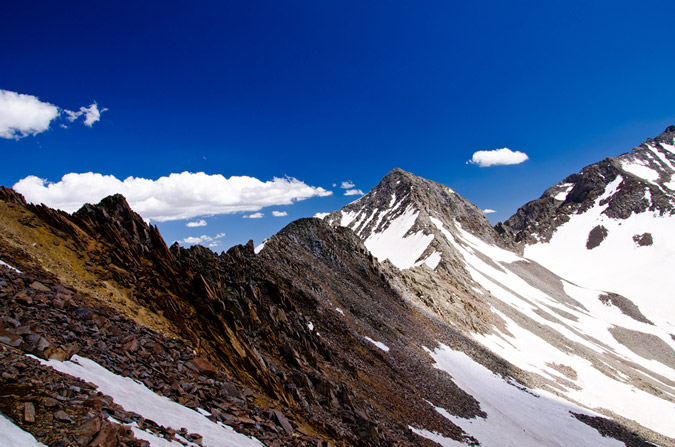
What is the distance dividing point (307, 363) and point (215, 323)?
7.06 meters

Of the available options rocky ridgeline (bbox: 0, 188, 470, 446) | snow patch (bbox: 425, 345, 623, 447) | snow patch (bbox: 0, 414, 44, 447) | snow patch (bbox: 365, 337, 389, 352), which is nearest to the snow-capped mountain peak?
snow patch (bbox: 425, 345, 623, 447)

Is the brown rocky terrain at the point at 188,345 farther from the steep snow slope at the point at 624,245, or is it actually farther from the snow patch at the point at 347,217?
the steep snow slope at the point at 624,245

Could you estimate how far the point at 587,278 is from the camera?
164 meters

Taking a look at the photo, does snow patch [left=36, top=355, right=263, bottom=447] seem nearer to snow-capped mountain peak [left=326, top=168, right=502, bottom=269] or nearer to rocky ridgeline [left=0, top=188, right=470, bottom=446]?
rocky ridgeline [left=0, top=188, right=470, bottom=446]

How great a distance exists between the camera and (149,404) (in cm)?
1061

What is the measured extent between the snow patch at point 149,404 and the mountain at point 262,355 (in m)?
0.07

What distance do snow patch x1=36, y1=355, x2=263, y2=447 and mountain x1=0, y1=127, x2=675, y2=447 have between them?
67mm

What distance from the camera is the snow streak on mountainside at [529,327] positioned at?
40.6 m

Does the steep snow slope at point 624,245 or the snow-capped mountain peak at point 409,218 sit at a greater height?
the steep snow slope at point 624,245

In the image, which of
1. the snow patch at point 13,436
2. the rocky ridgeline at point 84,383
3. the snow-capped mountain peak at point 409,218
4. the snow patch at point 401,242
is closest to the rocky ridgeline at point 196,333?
the rocky ridgeline at point 84,383

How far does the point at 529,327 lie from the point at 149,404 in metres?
80.2

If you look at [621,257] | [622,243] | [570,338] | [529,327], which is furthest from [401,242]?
[622,243]

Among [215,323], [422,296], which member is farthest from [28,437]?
[422,296]

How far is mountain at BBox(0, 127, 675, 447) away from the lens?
9.95 meters
